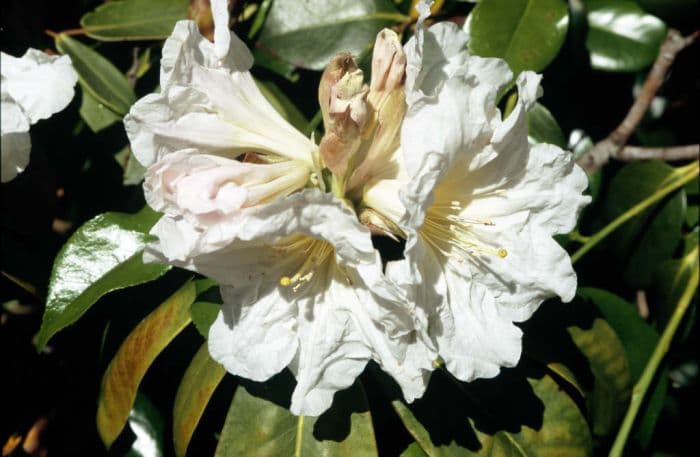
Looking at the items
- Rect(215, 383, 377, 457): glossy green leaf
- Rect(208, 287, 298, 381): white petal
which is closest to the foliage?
Rect(215, 383, 377, 457): glossy green leaf

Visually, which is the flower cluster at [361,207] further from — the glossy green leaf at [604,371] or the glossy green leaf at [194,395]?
the glossy green leaf at [604,371]

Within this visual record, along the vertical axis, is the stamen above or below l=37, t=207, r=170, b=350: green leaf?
above

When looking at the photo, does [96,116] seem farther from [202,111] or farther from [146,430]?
[146,430]

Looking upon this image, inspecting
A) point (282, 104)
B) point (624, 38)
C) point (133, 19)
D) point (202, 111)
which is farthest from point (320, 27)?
point (624, 38)

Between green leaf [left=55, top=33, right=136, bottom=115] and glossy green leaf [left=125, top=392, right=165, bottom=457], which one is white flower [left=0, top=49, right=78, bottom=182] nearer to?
green leaf [left=55, top=33, right=136, bottom=115]

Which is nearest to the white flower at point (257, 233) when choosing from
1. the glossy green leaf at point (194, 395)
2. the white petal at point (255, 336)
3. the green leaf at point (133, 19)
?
the white petal at point (255, 336)

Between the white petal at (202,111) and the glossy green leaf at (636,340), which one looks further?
the glossy green leaf at (636,340)
